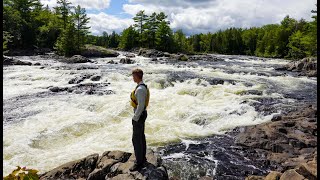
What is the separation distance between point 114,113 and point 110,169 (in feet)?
26.3

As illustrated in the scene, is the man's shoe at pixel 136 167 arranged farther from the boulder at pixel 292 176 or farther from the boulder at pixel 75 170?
the boulder at pixel 292 176

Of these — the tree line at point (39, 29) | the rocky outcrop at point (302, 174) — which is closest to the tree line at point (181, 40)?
the tree line at point (39, 29)

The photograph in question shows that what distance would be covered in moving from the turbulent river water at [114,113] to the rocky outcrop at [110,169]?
66.8 inches

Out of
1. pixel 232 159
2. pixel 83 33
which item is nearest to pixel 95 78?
pixel 232 159

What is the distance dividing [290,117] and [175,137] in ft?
19.1

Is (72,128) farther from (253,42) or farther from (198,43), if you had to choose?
(198,43)

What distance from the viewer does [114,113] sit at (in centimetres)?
1545

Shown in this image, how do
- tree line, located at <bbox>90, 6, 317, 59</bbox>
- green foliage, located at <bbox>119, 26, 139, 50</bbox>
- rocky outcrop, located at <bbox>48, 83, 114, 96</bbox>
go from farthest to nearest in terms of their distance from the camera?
green foliage, located at <bbox>119, 26, 139, 50</bbox>, tree line, located at <bbox>90, 6, 317, 59</bbox>, rocky outcrop, located at <bbox>48, 83, 114, 96</bbox>

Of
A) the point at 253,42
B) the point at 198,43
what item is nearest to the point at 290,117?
the point at 253,42

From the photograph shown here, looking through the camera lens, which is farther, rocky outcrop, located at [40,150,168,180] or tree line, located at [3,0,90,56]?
tree line, located at [3,0,90,56]

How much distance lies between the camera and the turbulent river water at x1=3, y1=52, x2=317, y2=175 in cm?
1120

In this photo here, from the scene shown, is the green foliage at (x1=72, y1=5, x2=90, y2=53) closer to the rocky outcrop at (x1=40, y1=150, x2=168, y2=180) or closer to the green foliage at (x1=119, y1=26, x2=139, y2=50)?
the green foliage at (x1=119, y1=26, x2=139, y2=50)

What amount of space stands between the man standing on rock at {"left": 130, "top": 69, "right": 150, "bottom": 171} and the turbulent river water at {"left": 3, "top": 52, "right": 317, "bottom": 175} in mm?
3209

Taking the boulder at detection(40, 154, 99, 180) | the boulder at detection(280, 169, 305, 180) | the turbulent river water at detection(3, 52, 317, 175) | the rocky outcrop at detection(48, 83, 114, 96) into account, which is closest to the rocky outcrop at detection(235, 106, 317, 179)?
the turbulent river water at detection(3, 52, 317, 175)
